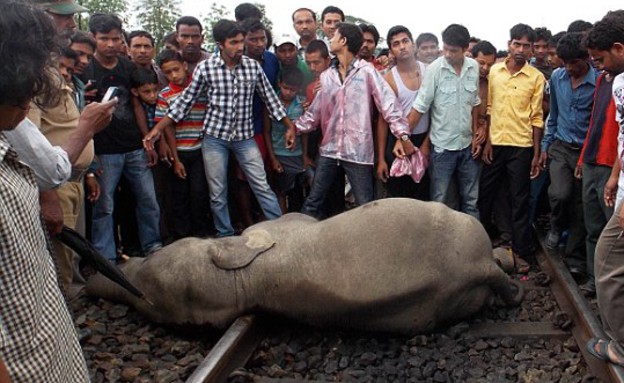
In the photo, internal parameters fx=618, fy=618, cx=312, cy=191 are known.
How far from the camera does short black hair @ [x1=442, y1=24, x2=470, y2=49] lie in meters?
5.80

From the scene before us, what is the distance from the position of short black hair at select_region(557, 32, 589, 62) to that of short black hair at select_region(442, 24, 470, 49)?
2.91ft

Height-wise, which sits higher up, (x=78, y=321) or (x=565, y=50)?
(x=565, y=50)

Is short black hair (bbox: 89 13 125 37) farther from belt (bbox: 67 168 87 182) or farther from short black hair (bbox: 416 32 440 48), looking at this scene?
short black hair (bbox: 416 32 440 48)

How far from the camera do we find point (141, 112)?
5934 mm

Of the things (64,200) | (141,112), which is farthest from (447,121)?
(64,200)

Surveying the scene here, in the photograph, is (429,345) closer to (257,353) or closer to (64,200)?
(257,353)

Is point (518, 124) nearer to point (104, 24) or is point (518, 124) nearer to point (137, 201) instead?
point (137, 201)

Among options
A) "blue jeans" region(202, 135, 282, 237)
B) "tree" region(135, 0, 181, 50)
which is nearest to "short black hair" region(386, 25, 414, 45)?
"blue jeans" region(202, 135, 282, 237)

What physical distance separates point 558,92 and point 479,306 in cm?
235

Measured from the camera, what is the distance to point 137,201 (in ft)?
19.5

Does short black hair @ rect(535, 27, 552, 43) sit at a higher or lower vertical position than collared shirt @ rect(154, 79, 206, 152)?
higher

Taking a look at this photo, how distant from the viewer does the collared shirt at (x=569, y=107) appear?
5324mm

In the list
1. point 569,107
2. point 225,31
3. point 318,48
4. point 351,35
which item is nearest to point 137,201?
point 225,31

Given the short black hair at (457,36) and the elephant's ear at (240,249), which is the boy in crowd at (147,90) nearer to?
the elephant's ear at (240,249)
